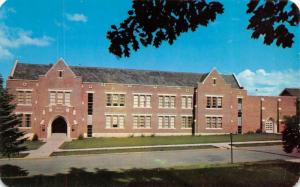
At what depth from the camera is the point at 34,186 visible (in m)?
8.83

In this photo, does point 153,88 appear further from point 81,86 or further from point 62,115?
point 62,115

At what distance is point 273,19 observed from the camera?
17.5ft

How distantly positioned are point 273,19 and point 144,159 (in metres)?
8.71

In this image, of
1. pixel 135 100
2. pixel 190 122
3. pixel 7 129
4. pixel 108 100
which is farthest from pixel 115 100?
pixel 7 129

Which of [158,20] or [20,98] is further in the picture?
[20,98]

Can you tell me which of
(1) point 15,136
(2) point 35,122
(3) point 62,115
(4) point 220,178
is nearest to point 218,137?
(4) point 220,178

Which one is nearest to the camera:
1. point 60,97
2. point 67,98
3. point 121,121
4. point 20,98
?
point 20,98

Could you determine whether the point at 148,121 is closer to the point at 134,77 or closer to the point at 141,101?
the point at 141,101

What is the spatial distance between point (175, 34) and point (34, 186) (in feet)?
19.3

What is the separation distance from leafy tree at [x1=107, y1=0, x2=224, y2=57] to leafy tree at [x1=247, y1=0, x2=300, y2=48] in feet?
1.94

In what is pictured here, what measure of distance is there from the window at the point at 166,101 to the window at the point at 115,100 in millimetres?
2359

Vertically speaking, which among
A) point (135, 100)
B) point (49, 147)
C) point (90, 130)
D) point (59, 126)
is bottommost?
point (49, 147)

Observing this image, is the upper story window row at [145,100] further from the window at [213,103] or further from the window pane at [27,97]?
the window pane at [27,97]

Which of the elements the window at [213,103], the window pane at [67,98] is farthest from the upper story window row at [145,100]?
the window pane at [67,98]
